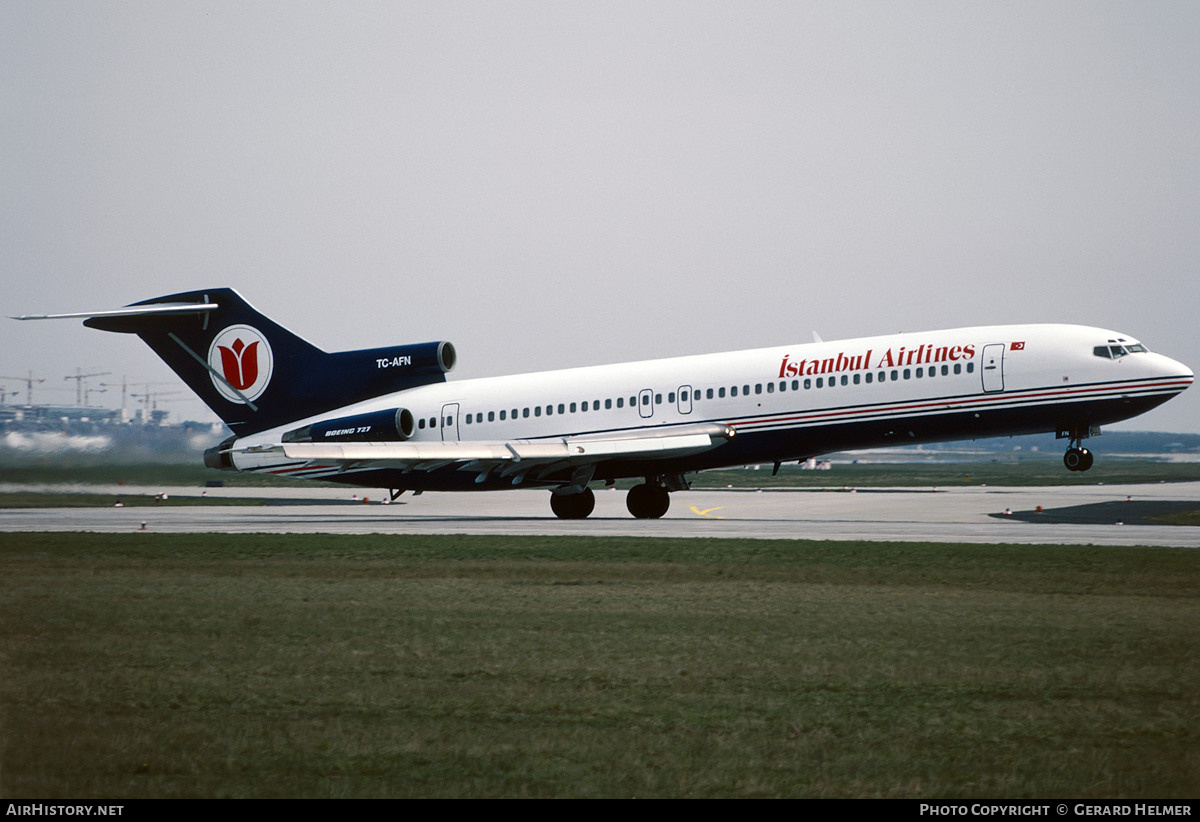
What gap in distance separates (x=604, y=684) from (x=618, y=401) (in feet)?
79.3

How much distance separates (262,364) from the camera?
119ft

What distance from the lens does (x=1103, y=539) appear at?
23734mm

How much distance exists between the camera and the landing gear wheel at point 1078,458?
28953 mm

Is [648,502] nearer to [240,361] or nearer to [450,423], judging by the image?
[450,423]

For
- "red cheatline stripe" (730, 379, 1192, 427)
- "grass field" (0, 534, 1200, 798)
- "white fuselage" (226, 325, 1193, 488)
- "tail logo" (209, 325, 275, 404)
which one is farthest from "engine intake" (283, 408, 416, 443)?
Result: "grass field" (0, 534, 1200, 798)

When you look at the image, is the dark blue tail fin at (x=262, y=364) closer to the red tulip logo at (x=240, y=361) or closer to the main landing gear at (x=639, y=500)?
the red tulip logo at (x=240, y=361)

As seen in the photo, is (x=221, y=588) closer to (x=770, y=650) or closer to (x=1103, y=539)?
(x=770, y=650)

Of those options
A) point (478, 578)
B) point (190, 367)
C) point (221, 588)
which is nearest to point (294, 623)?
point (221, 588)

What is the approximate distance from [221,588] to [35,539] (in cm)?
1067

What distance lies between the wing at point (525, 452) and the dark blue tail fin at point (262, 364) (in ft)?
13.4

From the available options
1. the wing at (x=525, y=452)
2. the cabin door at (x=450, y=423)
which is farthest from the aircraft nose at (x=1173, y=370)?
the cabin door at (x=450, y=423)

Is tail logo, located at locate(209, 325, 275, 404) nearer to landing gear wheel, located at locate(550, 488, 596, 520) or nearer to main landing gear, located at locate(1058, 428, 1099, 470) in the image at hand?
landing gear wheel, located at locate(550, 488, 596, 520)

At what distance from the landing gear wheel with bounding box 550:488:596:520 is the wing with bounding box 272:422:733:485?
92 centimetres

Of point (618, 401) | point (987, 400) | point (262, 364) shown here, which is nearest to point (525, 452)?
point (618, 401)
